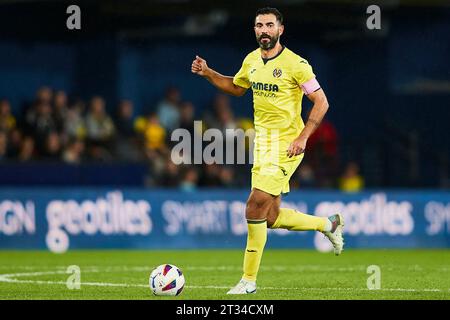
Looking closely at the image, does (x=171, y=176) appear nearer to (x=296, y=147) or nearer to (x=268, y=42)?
(x=268, y=42)

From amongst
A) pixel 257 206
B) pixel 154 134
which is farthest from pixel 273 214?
pixel 154 134

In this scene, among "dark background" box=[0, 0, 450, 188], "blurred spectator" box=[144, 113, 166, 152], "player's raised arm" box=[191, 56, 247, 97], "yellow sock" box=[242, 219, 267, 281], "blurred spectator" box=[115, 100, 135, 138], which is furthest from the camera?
"dark background" box=[0, 0, 450, 188]

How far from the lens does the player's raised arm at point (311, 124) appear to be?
405 inches

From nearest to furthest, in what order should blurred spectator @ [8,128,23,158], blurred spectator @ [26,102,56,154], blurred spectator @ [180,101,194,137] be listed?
blurred spectator @ [8,128,23,158]
blurred spectator @ [26,102,56,154]
blurred spectator @ [180,101,194,137]

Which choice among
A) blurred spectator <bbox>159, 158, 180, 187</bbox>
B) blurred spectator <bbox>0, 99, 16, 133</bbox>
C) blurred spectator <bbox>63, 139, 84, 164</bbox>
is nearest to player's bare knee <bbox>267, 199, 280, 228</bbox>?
blurred spectator <bbox>63, 139, 84, 164</bbox>

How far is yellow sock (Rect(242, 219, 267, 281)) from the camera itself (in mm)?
10250

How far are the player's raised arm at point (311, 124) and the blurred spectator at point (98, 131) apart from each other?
10.2 m

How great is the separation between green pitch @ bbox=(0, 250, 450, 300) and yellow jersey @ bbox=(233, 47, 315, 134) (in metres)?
1.59

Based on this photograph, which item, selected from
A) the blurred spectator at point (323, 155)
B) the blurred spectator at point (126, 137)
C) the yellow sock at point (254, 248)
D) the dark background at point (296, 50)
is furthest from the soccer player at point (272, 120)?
the dark background at point (296, 50)

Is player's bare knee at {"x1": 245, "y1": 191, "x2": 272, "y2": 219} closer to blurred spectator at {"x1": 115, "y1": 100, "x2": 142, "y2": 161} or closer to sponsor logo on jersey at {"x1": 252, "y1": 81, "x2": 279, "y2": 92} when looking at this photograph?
sponsor logo on jersey at {"x1": 252, "y1": 81, "x2": 279, "y2": 92}

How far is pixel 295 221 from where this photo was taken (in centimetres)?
1113

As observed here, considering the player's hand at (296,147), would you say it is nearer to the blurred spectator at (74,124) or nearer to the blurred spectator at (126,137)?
the blurred spectator at (74,124)

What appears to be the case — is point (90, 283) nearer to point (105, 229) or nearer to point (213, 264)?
point (213, 264)

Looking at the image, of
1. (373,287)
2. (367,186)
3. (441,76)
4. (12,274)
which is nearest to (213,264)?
(12,274)
